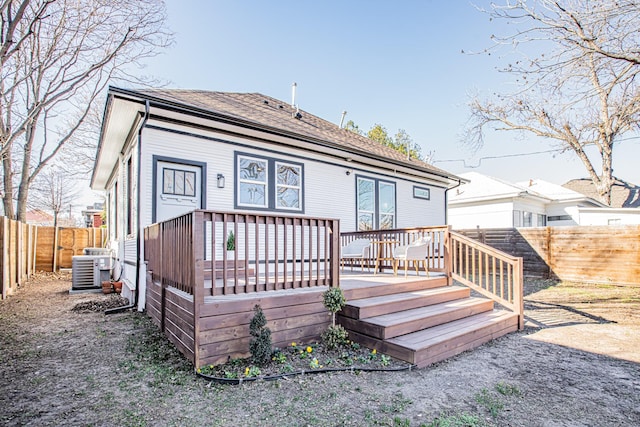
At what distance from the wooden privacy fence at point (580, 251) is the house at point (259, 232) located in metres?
3.35

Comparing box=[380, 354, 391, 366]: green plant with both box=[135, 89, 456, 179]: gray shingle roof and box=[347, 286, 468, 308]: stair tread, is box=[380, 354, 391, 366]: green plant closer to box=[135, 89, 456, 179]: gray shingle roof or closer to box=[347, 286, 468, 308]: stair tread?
box=[347, 286, 468, 308]: stair tread

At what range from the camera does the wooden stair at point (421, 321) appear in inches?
145

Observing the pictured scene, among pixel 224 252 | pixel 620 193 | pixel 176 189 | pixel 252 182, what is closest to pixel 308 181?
pixel 252 182

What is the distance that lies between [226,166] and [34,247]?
927 centimetres

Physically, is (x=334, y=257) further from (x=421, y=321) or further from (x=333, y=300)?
(x=421, y=321)

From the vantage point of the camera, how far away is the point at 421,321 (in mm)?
4172

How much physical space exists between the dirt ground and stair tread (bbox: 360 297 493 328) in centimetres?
61

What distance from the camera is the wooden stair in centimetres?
370

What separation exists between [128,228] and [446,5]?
8.49 meters

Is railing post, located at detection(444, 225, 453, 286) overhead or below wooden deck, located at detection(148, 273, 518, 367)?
overhead

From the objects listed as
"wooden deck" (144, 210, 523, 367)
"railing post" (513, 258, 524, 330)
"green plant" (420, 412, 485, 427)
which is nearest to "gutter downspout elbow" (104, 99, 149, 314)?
"wooden deck" (144, 210, 523, 367)

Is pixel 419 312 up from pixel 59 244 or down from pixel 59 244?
down

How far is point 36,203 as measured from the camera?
2173 centimetres

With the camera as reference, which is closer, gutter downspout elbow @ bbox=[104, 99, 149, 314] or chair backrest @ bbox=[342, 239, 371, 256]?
gutter downspout elbow @ bbox=[104, 99, 149, 314]
